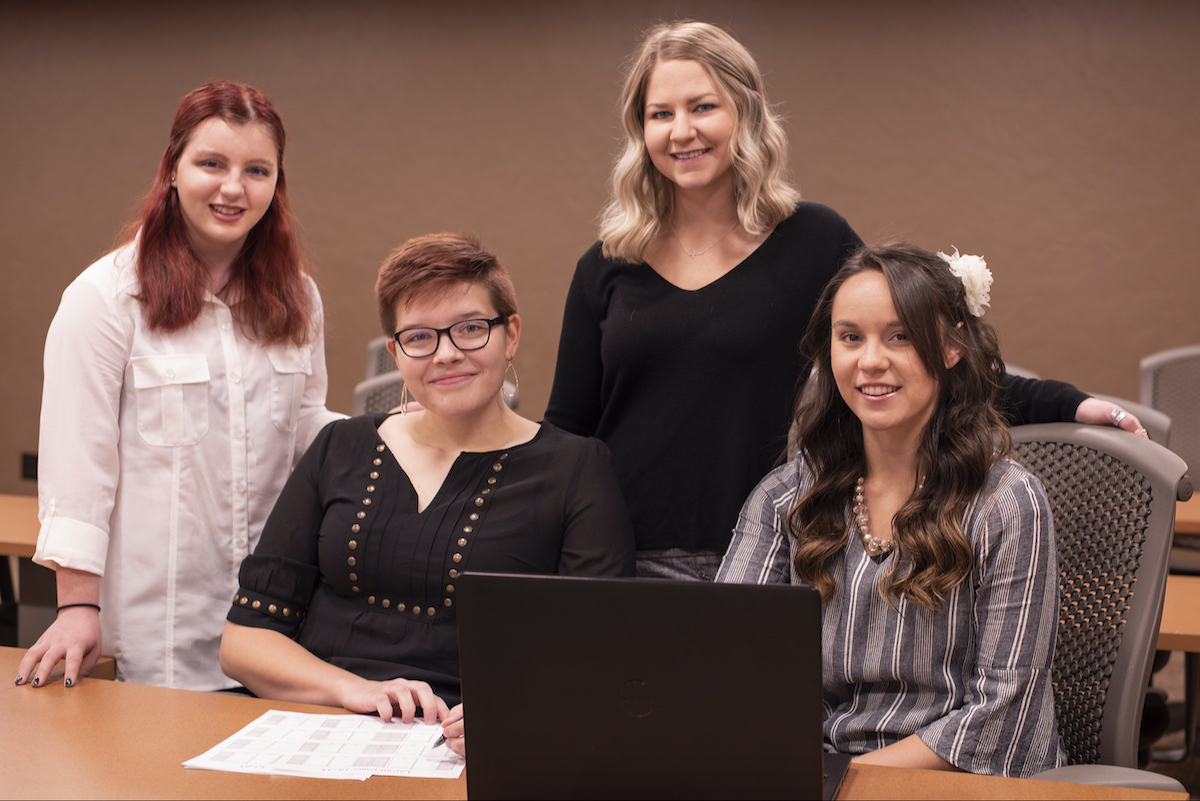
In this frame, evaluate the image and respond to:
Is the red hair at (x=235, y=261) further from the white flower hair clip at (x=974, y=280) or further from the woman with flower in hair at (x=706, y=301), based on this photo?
the white flower hair clip at (x=974, y=280)

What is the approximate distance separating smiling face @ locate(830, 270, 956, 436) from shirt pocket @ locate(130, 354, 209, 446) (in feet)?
3.88

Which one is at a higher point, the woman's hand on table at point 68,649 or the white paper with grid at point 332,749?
the woman's hand on table at point 68,649

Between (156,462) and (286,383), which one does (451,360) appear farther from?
(156,462)

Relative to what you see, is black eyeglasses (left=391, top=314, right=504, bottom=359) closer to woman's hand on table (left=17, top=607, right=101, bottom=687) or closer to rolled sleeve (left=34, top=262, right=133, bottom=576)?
rolled sleeve (left=34, top=262, right=133, bottom=576)

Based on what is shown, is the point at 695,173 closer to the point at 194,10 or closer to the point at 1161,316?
the point at 1161,316

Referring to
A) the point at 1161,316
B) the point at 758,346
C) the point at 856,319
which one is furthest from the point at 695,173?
the point at 1161,316

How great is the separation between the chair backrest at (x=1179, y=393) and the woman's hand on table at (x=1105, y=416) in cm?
274

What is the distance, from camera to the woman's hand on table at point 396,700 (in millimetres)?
1471

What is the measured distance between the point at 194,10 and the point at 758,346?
16.7ft

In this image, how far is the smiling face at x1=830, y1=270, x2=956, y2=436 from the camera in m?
1.58

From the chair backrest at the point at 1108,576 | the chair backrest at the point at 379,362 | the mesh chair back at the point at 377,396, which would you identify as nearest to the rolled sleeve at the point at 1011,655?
the chair backrest at the point at 1108,576

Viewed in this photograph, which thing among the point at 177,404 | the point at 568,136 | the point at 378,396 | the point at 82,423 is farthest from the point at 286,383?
the point at 568,136

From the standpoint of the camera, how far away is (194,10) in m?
5.79

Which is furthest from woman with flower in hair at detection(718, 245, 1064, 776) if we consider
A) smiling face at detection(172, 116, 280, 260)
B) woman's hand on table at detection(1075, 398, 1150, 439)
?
smiling face at detection(172, 116, 280, 260)
